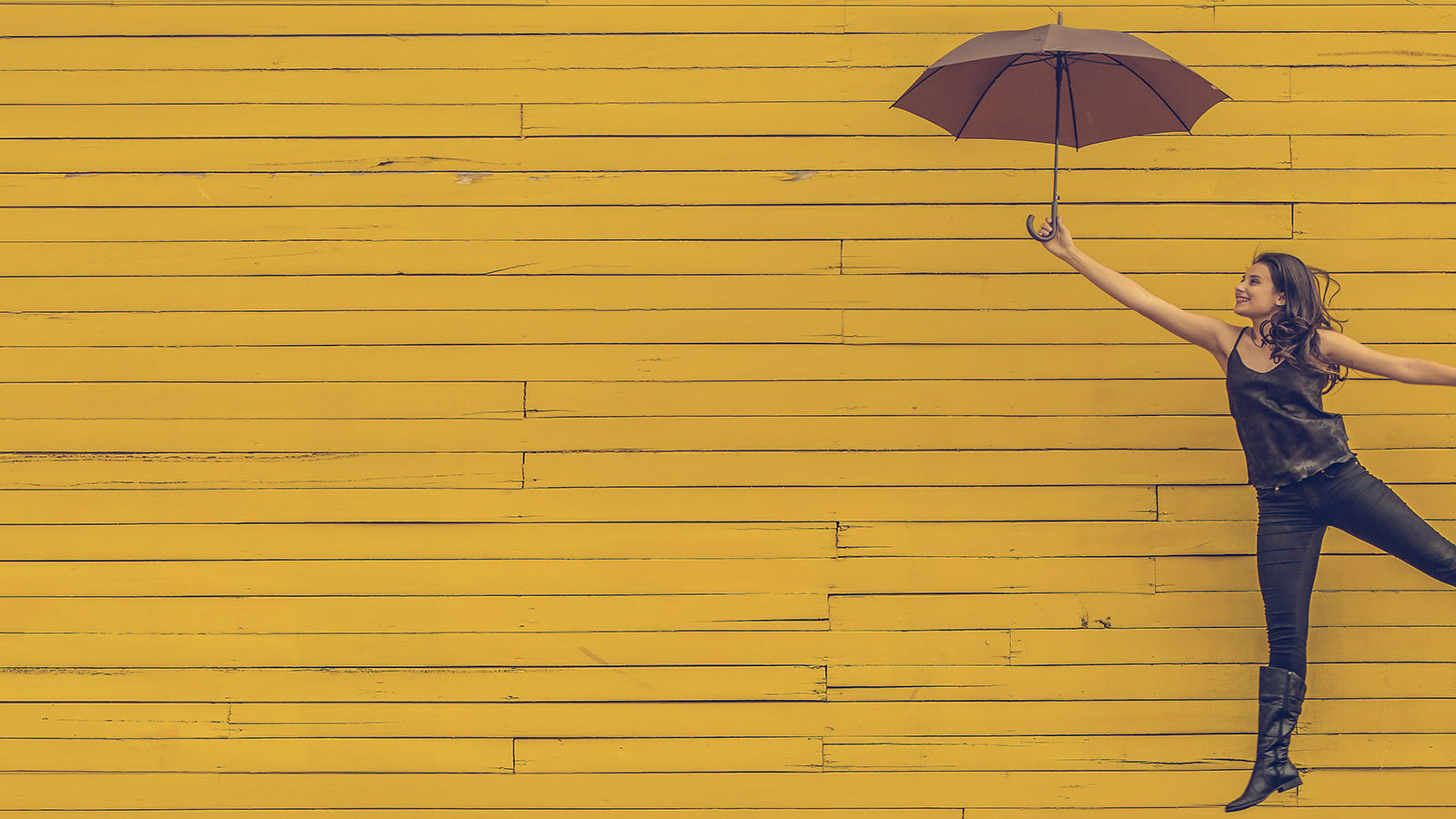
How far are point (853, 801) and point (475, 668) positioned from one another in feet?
4.64

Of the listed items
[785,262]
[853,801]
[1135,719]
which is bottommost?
[853,801]

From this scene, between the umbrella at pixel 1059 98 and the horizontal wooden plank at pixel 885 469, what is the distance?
848 mm

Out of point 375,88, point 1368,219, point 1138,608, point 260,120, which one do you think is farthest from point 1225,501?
point 260,120

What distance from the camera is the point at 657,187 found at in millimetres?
3611

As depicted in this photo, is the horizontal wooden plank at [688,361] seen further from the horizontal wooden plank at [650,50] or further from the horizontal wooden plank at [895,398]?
the horizontal wooden plank at [650,50]

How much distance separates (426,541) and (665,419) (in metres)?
0.95

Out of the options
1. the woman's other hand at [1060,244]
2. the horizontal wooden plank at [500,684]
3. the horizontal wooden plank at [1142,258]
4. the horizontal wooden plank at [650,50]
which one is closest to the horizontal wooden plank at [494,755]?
the horizontal wooden plank at [500,684]

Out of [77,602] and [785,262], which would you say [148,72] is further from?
[785,262]

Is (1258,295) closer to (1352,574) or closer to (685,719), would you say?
(1352,574)

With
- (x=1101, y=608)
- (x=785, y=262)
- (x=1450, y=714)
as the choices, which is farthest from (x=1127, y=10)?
(x=1450, y=714)

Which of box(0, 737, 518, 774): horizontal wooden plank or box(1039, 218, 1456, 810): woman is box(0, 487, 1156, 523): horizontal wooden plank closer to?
box(1039, 218, 1456, 810): woman

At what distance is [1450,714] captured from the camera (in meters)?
3.53

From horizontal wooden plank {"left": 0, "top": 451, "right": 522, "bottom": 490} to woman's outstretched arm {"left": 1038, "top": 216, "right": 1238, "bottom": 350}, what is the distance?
1.98 metres

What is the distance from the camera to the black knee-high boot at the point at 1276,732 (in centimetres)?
317
